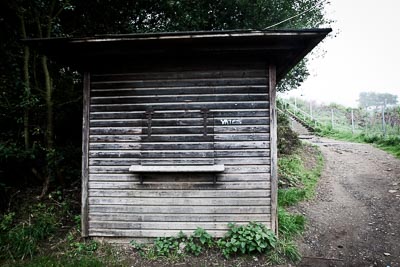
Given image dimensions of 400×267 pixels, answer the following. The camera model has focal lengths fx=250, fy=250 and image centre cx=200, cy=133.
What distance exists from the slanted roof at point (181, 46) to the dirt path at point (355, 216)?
342cm

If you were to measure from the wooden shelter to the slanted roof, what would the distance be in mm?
41

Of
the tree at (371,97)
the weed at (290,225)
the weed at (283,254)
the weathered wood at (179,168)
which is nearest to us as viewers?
the weed at (283,254)

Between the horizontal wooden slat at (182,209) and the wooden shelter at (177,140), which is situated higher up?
the wooden shelter at (177,140)

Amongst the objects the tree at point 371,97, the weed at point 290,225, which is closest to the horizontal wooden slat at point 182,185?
the weed at point 290,225

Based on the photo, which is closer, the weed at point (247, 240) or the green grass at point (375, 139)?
the weed at point (247, 240)

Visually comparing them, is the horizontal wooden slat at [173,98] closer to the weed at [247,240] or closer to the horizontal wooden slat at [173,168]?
the horizontal wooden slat at [173,168]

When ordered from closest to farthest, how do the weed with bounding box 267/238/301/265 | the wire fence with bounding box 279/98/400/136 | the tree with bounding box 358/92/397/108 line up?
the weed with bounding box 267/238/301/265 < the wire fence with bounding box 279/98/400/136 < the tree with bounding box 358/92/397/108

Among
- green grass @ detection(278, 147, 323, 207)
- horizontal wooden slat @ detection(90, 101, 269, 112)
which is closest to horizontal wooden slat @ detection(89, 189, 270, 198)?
horizontal wooden slat @ detection(90, 101, 269, 112)

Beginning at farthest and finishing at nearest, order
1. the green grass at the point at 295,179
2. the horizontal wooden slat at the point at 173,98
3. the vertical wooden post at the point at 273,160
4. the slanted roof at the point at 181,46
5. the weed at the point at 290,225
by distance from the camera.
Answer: the green grass at the point at 295,179, the weed at the point at 290,225, the horizontal wooden slat at the point at 173,98, the vertical wooden post at the point at 273,160, the slanted roof at the point at 181,46

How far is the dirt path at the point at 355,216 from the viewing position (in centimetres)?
426

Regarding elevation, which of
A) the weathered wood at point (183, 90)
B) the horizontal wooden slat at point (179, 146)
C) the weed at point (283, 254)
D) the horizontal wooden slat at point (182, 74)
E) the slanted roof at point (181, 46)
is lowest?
the weed at point (283, 254)

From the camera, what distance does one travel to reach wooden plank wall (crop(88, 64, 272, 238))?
4.46 metres

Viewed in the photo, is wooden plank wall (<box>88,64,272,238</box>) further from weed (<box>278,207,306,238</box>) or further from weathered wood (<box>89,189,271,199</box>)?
weed (<box>278,207,306,238</box>)

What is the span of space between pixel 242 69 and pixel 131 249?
3.79 meters
